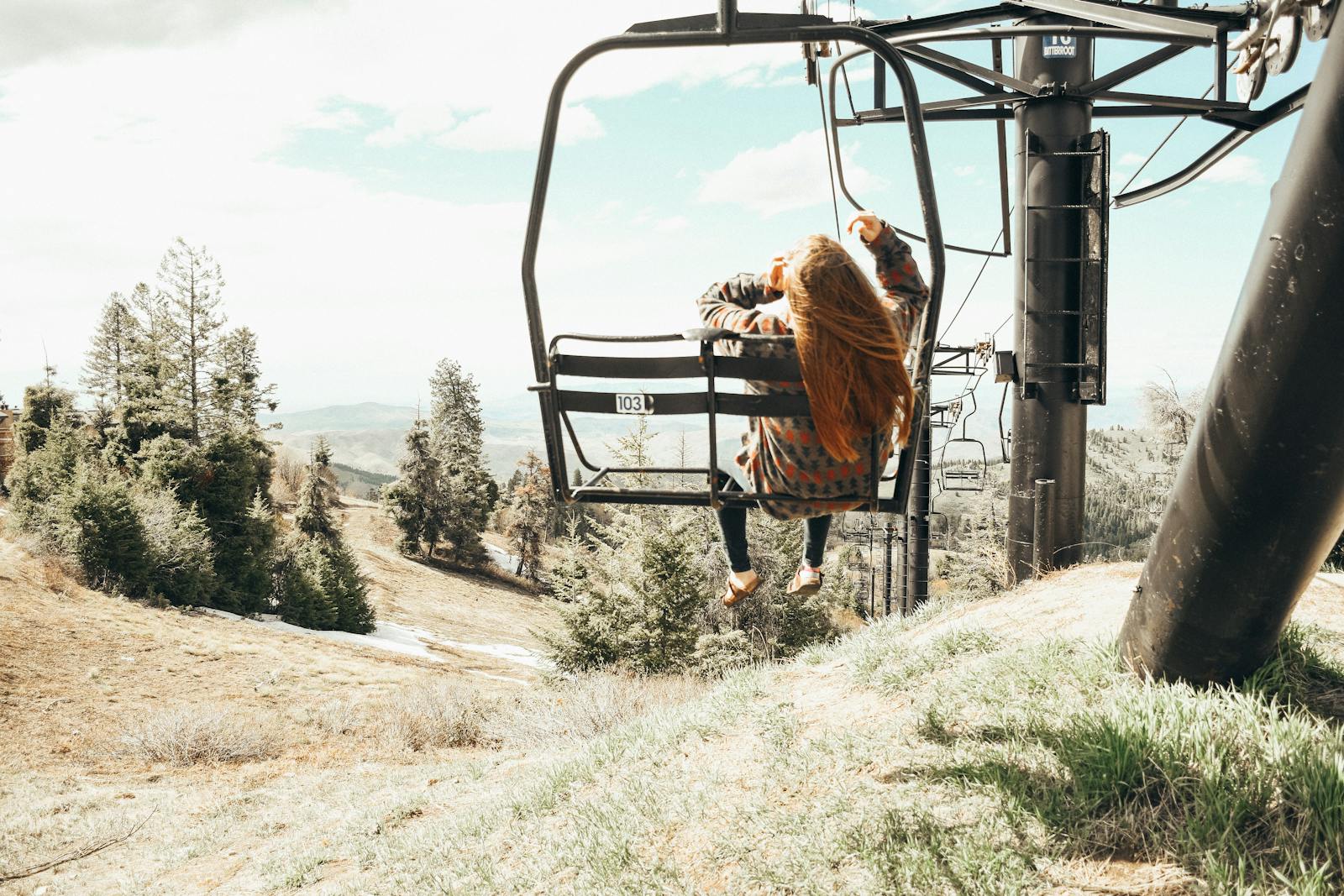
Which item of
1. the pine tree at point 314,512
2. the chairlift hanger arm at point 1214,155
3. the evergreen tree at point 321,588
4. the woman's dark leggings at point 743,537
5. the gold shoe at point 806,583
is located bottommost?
the evergreen tree at point 321,588

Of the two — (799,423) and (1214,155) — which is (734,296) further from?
(1214,155)

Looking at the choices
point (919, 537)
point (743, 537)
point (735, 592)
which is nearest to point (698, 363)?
point (743, 537)

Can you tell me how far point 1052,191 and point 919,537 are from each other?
7.52 meters

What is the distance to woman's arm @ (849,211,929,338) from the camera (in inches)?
138

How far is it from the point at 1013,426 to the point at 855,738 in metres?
5.09

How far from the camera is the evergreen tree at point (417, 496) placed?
173 ft

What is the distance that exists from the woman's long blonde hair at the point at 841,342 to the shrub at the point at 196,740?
15.6 meters

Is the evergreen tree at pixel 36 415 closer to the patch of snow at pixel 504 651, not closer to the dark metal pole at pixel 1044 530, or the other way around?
the patch of snow at pixel 504 651

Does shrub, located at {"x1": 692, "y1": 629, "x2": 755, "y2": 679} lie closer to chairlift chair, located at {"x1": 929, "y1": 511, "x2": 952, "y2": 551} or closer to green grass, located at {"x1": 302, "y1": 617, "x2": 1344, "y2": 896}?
chairlift chair, located at {"x1": 929, "y1": 511, "x2": 952, "y2": 551}

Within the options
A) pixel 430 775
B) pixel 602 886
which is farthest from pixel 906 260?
pixel 430 775

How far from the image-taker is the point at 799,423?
11.9 ft

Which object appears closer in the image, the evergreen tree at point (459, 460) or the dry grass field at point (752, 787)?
the dry grass field at point (752, 787)

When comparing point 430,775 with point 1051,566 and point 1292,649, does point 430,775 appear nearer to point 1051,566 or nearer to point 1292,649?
point 1051,566

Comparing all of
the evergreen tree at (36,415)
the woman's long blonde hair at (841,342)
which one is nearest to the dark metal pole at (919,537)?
the woman's long blonde hair at (841,342)
